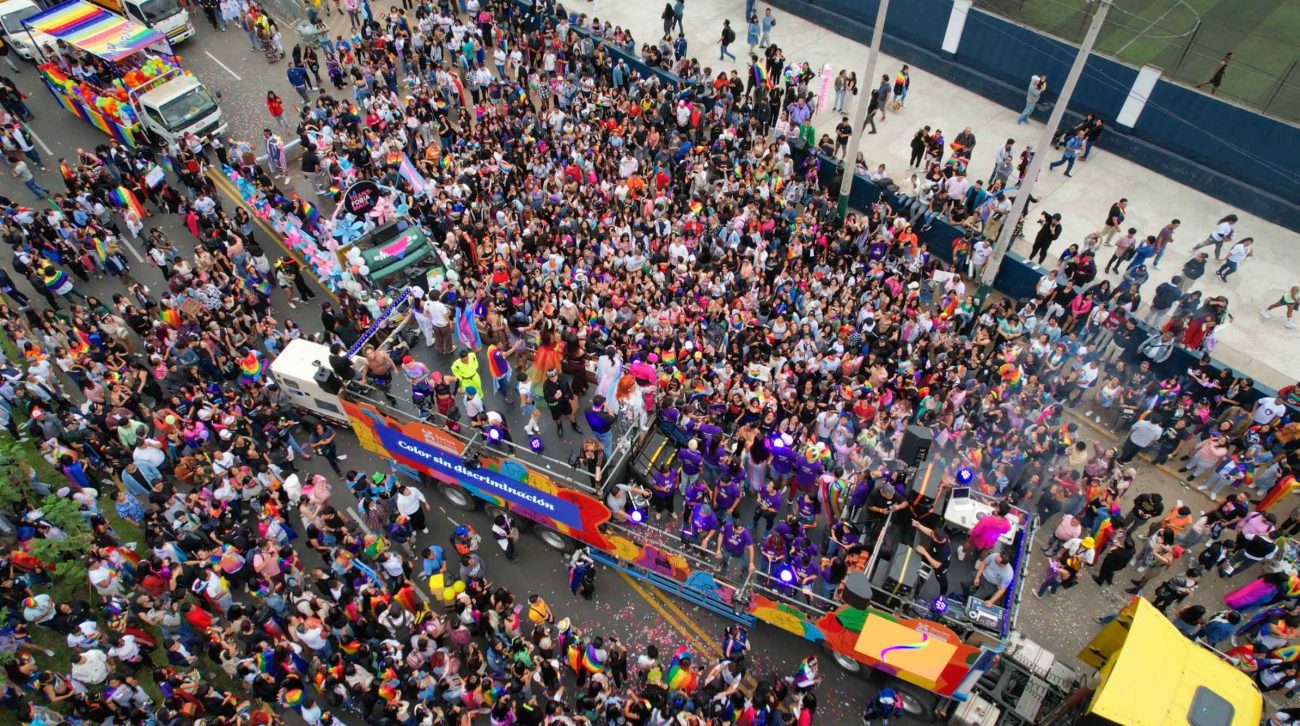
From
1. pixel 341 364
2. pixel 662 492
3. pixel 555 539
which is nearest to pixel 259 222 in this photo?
pixel 341 364

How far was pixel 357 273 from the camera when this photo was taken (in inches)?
701

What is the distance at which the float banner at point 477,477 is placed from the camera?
46.6 feet

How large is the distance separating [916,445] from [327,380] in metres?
10.4

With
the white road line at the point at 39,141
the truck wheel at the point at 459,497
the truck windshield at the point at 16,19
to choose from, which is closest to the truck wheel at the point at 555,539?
the truck wheel at the point at 459,497

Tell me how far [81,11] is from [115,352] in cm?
1594

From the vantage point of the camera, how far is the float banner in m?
14.2

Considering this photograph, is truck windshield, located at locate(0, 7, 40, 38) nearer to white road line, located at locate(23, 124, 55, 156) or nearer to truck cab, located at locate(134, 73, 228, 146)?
white road line, located at locate(23, 124, 55, 156)

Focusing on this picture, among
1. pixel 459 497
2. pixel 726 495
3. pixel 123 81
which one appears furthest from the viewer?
pixel 123 81

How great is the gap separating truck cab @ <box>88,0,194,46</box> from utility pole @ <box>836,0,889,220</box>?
78.4ft

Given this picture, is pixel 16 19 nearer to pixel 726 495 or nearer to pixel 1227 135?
pixel 726 495

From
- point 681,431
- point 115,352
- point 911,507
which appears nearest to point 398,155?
point 115,352

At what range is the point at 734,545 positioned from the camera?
1310 centimetres

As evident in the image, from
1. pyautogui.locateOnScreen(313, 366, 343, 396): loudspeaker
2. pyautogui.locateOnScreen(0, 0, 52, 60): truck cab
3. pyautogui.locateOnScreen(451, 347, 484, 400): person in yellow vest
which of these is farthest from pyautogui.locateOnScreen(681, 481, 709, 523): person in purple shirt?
pyautogui.locateOnScreen(0, 0, 52, 60): truck cab

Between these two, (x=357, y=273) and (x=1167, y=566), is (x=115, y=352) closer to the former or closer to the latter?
(x=357, y=273)
